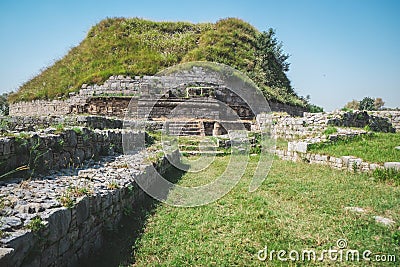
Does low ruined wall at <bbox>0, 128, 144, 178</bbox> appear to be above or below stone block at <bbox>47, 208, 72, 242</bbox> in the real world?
above

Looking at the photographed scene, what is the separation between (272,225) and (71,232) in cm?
238

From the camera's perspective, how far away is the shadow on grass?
3.15 meters

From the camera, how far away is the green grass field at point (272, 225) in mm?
3221

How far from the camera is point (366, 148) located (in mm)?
7848

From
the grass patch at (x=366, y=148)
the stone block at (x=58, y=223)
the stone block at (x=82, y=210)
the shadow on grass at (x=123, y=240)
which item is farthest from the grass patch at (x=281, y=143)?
the stone block at (x=58, y=223)

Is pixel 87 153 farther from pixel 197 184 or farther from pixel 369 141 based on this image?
pixel 369 141

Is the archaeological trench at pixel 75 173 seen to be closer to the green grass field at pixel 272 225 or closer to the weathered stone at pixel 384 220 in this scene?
the green grass field at pixel 272 225

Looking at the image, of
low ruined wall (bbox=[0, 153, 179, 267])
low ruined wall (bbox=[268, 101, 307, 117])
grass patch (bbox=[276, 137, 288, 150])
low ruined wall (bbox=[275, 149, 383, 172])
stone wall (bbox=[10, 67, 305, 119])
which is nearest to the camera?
low ruined wall (bbox=[0, 153, 179, 267])

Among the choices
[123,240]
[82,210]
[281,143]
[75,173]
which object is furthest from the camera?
[281,143]

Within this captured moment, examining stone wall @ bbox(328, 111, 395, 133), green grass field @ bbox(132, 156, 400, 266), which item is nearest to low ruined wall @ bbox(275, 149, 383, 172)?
green grass field @ bbox(132, 156, 400, 266)

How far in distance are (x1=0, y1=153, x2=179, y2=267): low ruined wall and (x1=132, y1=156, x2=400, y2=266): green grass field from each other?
1.53 feet

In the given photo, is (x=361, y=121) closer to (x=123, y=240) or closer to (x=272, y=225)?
(x=272, y=225)

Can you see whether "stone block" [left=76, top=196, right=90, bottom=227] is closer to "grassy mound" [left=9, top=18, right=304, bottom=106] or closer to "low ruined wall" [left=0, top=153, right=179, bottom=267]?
"low ruined wall" [left=0, top=153, right=179, bottom=267]

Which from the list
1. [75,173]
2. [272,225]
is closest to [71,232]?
[75,173]
